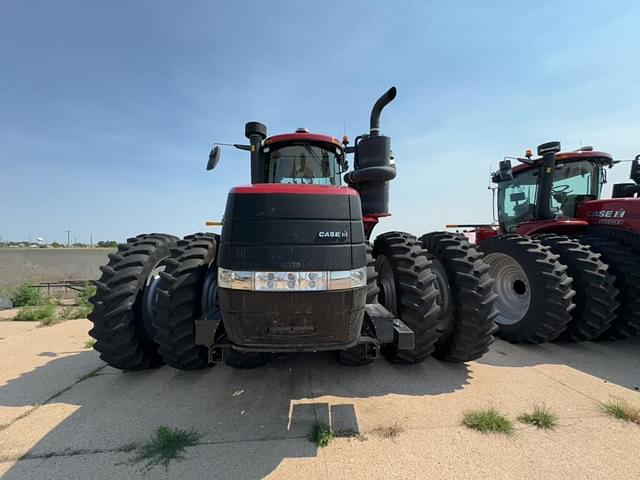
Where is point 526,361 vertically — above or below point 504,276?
below

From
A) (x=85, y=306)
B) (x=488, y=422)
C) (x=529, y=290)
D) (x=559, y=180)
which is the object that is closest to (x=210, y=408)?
(x=488, y=422)

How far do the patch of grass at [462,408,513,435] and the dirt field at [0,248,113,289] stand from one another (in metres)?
19.1

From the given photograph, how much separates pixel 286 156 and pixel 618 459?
3.75 m

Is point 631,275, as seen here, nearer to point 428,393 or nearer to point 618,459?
point 618,459

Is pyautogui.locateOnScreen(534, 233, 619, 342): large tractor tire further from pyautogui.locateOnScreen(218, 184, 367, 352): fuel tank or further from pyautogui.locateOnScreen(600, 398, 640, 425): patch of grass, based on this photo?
pyautogui.locateOnScreen(218, 184, 367, 352): fuel tank

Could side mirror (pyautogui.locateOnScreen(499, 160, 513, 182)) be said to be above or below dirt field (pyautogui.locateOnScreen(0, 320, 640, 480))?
above

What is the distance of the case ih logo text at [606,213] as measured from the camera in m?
4.28

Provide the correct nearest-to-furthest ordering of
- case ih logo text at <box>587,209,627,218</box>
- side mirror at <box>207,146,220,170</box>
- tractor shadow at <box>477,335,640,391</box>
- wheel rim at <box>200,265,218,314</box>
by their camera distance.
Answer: wheel rim at <box>200,265,218,314</box>
tractor shadow at <box>477,335,640,391</box>
side mirror at <box>207,146,220,170</box>
case ih logo text at <box>587,209,627,218</box>

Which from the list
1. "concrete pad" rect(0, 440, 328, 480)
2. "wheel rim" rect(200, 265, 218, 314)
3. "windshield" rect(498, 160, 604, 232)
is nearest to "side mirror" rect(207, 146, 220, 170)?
"wheel rim" rect(200, 265, 218, 314)

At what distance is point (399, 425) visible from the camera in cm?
210

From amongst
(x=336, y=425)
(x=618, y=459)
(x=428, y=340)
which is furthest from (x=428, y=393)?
(x=618, y=459)

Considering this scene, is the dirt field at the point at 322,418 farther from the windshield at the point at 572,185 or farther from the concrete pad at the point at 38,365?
the windshield at the point at 572,185

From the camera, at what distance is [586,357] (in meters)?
3.41

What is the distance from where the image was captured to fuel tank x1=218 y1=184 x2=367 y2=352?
170 cm
